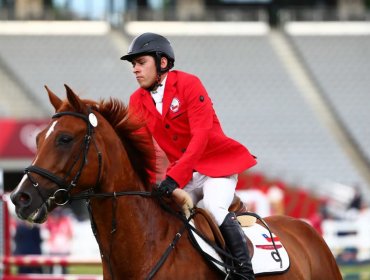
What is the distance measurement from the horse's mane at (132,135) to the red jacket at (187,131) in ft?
0.44

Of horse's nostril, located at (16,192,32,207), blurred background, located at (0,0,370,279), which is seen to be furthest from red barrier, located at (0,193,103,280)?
blurred background, located at (0,0,370,279)

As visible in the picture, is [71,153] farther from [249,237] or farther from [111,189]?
[249,237]

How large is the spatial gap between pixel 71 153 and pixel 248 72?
21.6 metres

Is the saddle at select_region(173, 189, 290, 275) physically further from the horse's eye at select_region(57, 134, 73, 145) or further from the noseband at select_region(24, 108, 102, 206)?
the horse's eye at select_region(57, 134, 73, 145)

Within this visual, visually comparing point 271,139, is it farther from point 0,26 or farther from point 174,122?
point 174,122

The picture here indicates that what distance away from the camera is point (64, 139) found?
4.98 meters

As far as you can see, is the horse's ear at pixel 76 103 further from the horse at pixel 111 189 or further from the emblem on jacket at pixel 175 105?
the emblem on jacket at pixel 175 105

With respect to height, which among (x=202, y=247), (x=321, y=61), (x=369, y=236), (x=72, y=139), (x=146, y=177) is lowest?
(x=369, y=236)

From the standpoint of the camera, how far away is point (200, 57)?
1042 inches

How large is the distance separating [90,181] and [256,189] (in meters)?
14.1

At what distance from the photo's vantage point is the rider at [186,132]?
5.48 m

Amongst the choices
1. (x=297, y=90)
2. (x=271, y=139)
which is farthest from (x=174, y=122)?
(x=297, y=90)

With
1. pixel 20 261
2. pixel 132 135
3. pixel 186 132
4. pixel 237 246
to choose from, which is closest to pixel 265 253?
pixel 237 246

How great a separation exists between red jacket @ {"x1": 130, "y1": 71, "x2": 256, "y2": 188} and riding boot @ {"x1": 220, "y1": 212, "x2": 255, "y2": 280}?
0.33 metres
